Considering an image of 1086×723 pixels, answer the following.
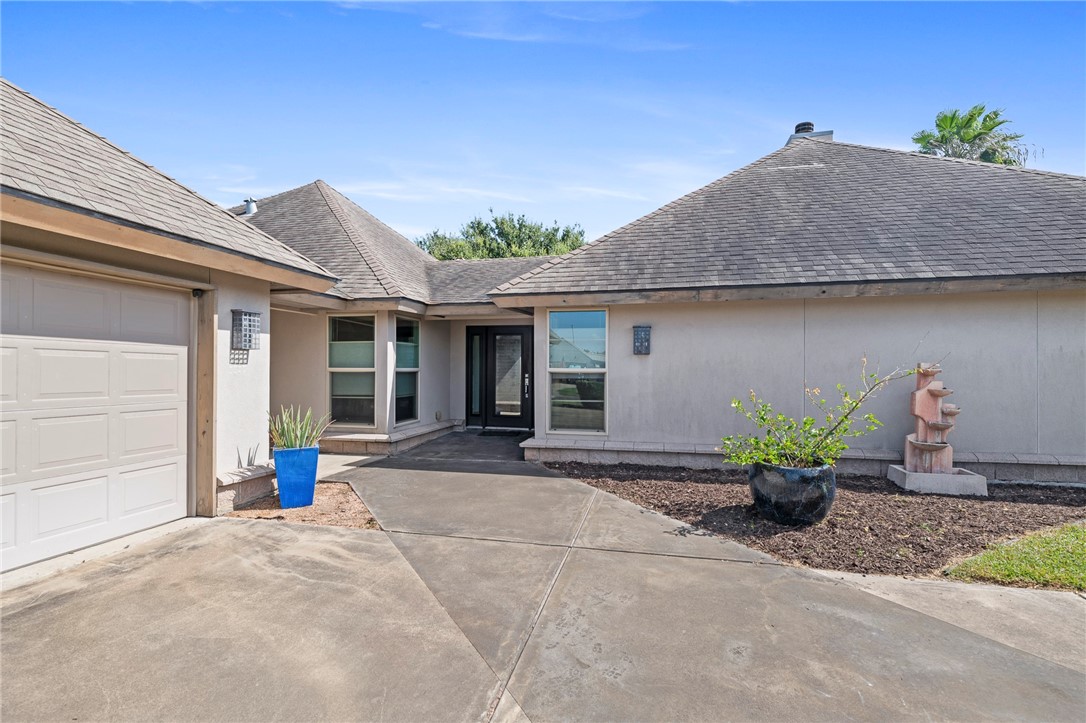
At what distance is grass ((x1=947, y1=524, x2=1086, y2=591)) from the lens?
3.80 metres

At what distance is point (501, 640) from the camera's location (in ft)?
9.64

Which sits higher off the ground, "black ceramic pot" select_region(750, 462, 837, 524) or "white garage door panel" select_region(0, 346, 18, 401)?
"white garage door panel" select_region(0, 346, 18, 401)

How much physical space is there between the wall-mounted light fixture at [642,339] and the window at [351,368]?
16.3ft

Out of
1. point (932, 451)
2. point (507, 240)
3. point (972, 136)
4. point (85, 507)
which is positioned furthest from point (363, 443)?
point (507, 240)

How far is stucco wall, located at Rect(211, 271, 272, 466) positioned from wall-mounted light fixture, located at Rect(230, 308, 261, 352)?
0.07m

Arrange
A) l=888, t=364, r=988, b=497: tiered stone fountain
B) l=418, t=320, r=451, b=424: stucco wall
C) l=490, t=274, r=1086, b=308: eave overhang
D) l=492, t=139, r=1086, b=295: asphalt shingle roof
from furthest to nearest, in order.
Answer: l=418, t=320, r=451, b=424: stucco wall < l=492, t=139, r=1086, b=295: asphalt shingle roof < l=490, t=274, r=1086, b=308: eave overhang < l=888, t=364, r=988, b=497: tiered stone fountain

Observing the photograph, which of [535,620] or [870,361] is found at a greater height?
[870,361]

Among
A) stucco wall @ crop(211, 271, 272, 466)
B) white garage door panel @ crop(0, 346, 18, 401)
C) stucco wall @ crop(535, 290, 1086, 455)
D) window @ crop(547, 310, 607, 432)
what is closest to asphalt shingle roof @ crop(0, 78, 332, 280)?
stucco wall @ crop(211, 271, 272, 466)

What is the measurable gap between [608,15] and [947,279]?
20.5 ft

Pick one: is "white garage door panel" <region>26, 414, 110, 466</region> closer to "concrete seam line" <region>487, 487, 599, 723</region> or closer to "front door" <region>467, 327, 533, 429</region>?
"concrete seam line" <region>487, 487, 599, 723</region>

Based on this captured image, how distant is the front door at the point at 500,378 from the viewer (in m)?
11.6

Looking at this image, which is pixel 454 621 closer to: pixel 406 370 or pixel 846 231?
pixel 406 370

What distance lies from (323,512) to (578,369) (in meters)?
4.45

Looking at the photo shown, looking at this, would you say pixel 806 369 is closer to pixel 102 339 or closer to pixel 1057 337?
pixel 1057 337
